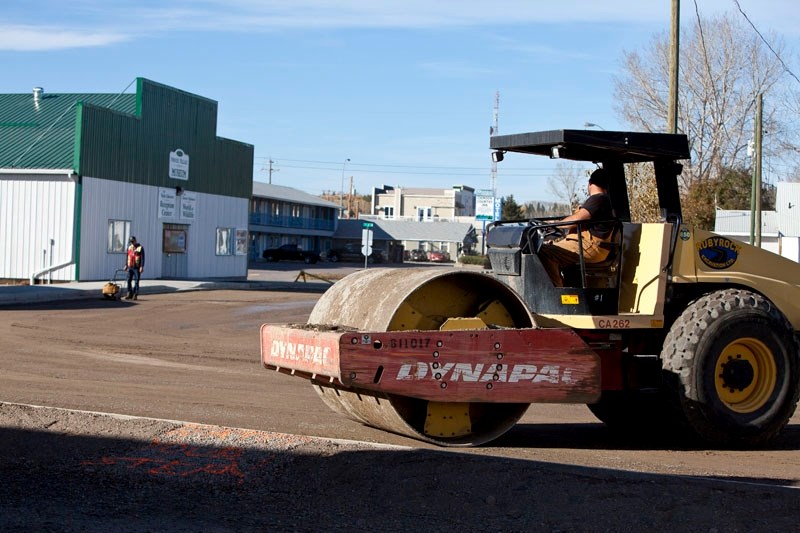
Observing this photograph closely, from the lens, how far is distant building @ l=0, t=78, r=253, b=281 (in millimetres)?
36500

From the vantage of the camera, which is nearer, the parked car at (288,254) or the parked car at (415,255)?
the parked car at (288,254)

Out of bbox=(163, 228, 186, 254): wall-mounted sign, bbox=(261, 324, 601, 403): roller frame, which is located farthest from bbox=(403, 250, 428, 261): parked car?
bbox=(261, 324, 601, 403): roller frame

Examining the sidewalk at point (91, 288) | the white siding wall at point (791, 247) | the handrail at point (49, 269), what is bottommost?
the sidewalk at point (91, 288)

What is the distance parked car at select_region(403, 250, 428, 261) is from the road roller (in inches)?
3742

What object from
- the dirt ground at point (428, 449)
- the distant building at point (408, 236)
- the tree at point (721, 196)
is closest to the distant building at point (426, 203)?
the distant building at point (408, 236)

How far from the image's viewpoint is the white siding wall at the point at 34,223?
36.3 m

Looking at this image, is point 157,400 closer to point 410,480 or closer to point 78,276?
point 410,480

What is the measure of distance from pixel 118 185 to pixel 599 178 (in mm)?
32456

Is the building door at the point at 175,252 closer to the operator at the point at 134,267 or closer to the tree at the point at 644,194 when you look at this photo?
the operator at the point at 134,267

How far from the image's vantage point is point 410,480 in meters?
6.89

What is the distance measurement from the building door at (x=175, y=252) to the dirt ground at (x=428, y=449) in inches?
1035

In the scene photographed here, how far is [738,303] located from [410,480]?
12.0 ft

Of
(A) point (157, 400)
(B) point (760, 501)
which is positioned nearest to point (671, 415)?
(B) point (760, 501)

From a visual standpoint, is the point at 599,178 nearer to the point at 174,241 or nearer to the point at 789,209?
the point at 174,241
